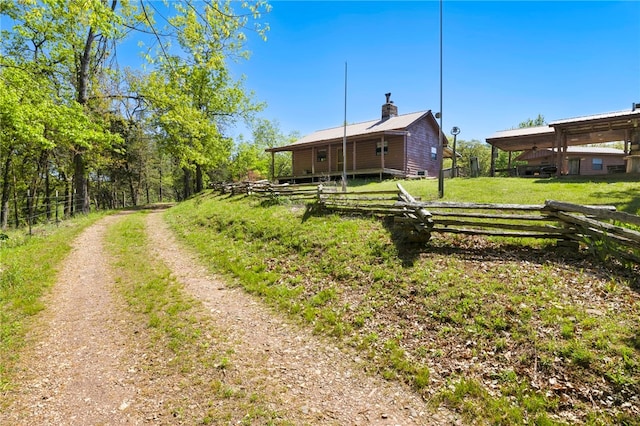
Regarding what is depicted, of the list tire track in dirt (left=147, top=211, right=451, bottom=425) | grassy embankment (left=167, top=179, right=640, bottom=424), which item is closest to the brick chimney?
grassy embankment (left=167, top=179, right=640, bottom=424)

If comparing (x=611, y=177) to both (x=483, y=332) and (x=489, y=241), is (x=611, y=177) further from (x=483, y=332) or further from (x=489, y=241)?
(x=483, y=332)

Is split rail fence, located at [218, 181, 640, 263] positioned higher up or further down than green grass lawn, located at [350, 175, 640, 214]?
further down

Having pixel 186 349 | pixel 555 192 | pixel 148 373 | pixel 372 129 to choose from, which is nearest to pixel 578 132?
pixel 555 192

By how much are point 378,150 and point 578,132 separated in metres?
11.9

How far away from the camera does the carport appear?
47.3 feet

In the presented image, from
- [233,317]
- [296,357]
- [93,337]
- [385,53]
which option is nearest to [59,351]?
[93,337]

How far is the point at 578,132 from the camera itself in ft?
55.7

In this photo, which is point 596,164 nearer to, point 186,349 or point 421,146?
point 421,146

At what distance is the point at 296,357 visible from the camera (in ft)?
15.2

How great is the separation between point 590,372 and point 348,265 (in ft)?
14.5

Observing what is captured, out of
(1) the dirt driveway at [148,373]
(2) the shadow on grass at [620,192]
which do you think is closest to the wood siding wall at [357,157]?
(2) the shadow on grass at [620,192]

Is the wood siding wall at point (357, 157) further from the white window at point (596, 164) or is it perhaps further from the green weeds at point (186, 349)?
the white window at point (596, 164)

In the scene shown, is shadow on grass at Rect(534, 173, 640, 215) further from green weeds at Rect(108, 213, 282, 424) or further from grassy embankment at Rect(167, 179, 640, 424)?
green weeds at Rect(108, 213, 282, 424)

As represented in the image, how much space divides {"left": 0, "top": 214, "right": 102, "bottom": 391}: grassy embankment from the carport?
2088 centimetres
